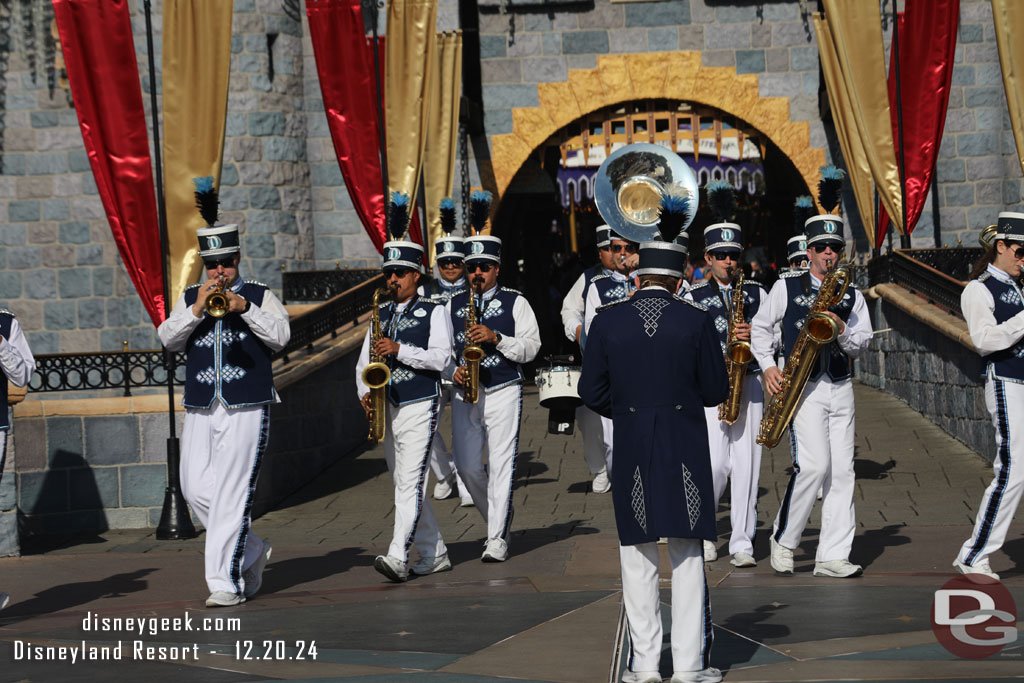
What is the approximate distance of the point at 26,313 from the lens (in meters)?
19.8

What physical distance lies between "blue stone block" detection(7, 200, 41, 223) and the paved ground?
8.58 m

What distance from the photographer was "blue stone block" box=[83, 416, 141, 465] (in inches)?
467

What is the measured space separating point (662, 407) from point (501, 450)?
12.1 feet

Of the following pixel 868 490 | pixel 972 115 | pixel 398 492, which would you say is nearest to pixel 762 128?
pixel 972 115

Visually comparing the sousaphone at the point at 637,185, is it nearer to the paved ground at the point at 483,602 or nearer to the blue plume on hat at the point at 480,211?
the blue plume on hat at the point at 480,211

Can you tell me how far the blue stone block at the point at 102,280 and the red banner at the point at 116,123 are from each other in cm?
824

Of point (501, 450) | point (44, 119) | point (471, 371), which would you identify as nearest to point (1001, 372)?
point (501, 450)

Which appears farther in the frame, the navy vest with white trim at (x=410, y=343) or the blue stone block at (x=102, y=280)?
the blue stone block at (x=102, y=280)

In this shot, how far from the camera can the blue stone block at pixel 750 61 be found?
20.1 meters

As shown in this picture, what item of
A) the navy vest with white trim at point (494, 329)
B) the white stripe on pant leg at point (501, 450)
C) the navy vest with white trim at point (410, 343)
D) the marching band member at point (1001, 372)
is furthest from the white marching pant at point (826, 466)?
the navy vest with white trim at point (410, 343)

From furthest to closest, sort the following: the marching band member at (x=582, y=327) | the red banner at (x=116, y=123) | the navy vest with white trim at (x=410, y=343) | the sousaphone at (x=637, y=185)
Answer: the red banner at (x=116, y=123)
the marching band member at (x=582, y=327)
the sousaphone at (x=637, y=185)
the navy vest with white trim at (x=410, y=343)

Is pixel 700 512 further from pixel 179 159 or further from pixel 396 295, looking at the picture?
pixel 179 159

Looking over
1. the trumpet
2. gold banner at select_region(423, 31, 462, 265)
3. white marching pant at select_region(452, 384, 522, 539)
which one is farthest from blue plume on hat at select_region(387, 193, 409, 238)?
gold banner at select_region(423, 31, 462, 265)

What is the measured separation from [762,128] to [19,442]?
1157cm
